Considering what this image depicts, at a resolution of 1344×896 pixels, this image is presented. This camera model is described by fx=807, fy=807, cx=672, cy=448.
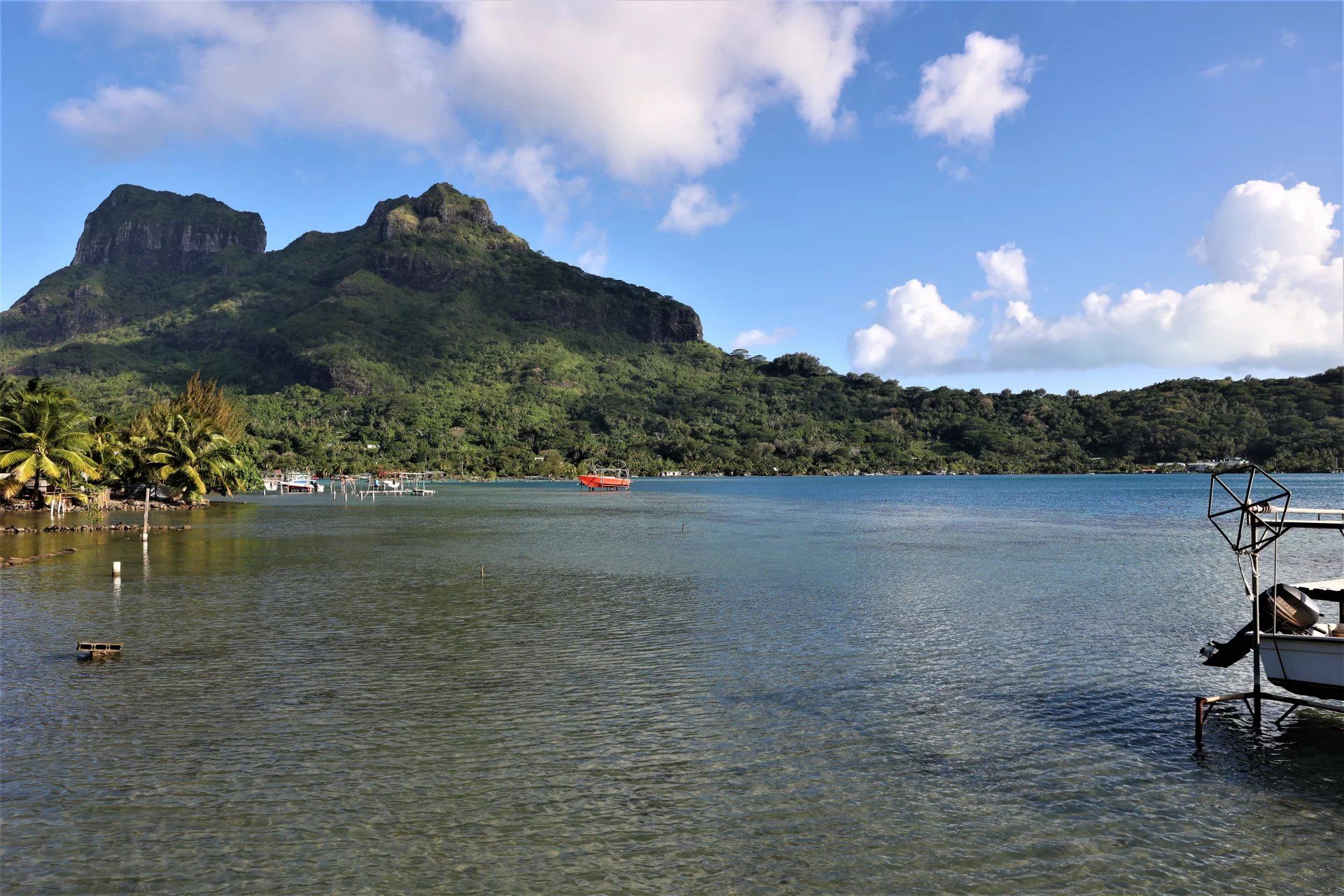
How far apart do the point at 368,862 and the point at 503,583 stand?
27.6 meters

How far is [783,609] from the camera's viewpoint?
102ft

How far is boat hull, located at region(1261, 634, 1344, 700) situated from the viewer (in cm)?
1590

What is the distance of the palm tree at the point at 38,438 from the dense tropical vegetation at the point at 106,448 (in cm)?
6

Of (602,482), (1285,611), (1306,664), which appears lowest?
A: (1306,664)

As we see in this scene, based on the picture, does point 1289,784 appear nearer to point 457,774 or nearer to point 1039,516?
point 457,774

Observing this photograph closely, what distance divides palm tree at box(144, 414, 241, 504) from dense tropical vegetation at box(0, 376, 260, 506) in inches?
4.0

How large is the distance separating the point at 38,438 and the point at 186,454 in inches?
996

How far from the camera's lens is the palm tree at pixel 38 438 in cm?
5962

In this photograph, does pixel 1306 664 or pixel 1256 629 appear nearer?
pixel 1306 664

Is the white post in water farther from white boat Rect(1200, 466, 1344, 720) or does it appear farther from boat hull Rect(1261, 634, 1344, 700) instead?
boat hull Rect(1261, 634, 1344, 700)

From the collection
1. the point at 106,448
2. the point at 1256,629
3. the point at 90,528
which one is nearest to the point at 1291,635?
the point at 1256,629

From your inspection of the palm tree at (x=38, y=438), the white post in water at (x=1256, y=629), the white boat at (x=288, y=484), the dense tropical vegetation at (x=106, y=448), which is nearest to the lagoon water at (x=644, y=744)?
the white post in water at (x=1256, y=629)

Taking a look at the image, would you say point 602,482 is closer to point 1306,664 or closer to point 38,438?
point 38,438

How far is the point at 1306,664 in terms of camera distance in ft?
53.4
